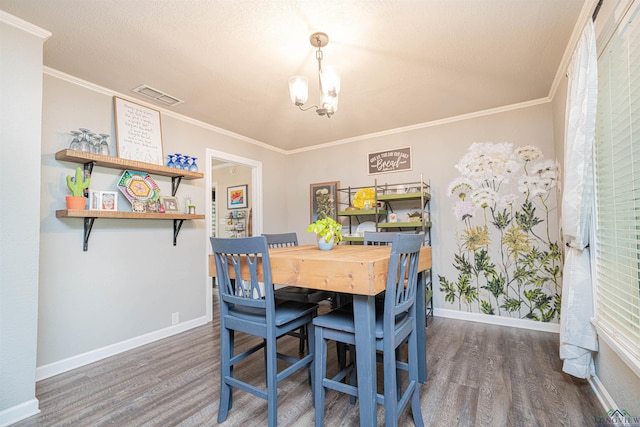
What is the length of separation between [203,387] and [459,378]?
71.6 inches

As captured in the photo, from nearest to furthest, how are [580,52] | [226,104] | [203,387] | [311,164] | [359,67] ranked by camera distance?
[580,52] < [203,387] < [359,67] < [226,104] < [311,164]

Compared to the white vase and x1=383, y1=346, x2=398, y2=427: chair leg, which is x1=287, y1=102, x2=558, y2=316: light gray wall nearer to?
the white vase

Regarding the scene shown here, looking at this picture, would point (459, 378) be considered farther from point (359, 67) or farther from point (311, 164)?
point (311, 164)

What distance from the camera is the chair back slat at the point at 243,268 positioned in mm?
1517

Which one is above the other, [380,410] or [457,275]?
[457,275]

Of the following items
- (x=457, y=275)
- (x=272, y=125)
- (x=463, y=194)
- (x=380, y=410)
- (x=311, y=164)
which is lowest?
(x=380, y=410)

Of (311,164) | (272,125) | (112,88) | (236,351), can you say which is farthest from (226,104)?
(236,351)

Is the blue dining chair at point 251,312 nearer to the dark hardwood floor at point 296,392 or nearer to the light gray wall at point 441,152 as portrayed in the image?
the dark hardwood floor at point 296,392

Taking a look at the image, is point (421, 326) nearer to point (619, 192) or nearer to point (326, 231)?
point (326, 231)

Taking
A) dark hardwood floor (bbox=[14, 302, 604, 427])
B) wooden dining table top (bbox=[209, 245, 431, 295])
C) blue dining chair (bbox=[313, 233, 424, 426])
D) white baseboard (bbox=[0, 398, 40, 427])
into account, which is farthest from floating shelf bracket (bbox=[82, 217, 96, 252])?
blue dining chair (bbox=[313, 233, 424, 426])

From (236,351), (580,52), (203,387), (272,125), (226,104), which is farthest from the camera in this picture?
(272,125)

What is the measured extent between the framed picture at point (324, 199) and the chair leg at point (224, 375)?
281cm

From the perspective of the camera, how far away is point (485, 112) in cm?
338

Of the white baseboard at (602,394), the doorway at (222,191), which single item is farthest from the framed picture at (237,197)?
the white baseboard at (602,394)
